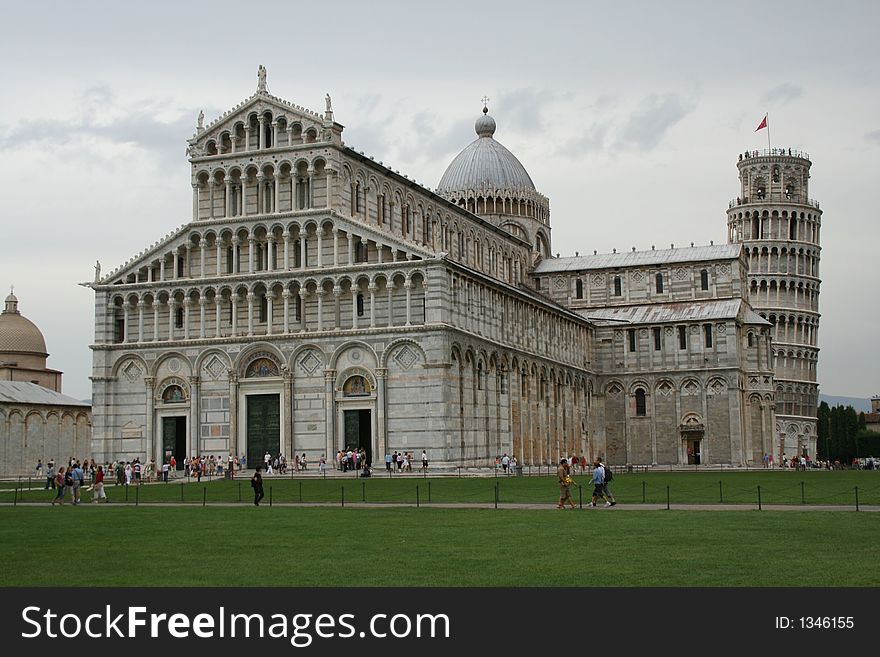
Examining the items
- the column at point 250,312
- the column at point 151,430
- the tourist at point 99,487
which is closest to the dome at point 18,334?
the column at point 151,430

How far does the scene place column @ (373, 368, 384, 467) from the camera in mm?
69625

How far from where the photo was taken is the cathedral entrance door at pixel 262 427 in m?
72.9

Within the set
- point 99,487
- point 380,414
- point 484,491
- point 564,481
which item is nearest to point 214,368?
point 380,414

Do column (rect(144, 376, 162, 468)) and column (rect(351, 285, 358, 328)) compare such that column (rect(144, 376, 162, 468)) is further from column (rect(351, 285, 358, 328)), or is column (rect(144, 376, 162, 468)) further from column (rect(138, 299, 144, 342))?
column (rect(351, 285, 358, 328))

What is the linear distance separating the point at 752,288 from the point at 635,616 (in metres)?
124

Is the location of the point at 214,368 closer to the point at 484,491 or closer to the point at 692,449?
the point at 484,491

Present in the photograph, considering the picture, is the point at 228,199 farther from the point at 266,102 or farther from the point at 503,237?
the point at 503,237

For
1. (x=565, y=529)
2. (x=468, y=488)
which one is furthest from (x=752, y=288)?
(x=565, y=529)

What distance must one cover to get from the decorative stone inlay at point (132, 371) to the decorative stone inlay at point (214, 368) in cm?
475

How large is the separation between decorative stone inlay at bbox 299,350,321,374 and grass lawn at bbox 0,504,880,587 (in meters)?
34.6

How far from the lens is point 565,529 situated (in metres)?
30.9

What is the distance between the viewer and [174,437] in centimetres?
7550

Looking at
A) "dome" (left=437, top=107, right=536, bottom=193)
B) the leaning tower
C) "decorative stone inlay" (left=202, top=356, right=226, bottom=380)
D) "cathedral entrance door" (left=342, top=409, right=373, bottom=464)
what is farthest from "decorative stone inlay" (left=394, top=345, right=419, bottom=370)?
the leaning tower

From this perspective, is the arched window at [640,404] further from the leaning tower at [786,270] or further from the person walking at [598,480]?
the person walking at [598,480]
